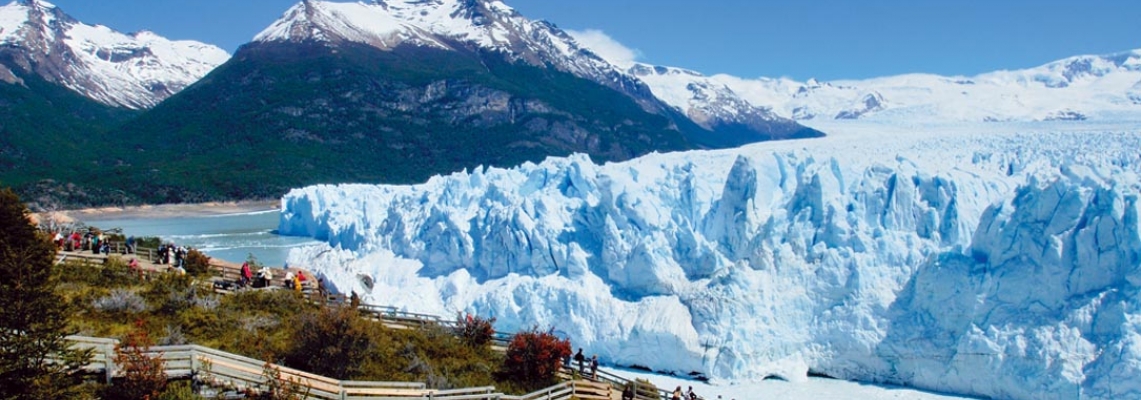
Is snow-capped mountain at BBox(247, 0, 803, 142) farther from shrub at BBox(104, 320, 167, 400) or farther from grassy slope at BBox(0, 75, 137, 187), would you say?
shrub at BBox(104, 320, 167, 400)

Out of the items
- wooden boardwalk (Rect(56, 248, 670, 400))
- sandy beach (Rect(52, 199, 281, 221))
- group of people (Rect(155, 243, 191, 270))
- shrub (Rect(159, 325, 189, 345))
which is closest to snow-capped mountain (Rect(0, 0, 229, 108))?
sandy beach (Rect(52, 199, 281, 221))

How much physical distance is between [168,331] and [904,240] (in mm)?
14545

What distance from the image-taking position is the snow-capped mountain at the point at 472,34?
12744 centimetres

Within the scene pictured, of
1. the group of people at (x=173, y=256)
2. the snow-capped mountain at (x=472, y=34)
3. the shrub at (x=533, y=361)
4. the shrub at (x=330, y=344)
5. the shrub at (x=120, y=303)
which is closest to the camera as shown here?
the shrub at (x=330, y=344)

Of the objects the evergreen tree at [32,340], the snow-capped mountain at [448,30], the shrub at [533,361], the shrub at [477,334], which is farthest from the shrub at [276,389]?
the snow-capped mountain at [448,30]

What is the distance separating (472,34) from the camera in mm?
146625

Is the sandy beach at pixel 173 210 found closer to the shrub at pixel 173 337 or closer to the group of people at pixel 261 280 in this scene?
the group of people at pixel 261 280

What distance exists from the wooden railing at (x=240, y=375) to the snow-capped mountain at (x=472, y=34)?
380 ft

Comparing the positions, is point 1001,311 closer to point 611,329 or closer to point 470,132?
point 611,329

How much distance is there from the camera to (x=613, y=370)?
19.6 m

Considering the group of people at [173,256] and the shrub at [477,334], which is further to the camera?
the group of people at [173,256]

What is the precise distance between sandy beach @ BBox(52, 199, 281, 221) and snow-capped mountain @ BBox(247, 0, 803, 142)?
53520 millimetres

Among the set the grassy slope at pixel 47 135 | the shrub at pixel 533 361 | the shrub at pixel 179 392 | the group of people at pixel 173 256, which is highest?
the grassy slope at pixel 47 135

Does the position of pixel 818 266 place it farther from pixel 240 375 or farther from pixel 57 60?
pixel 57 60
